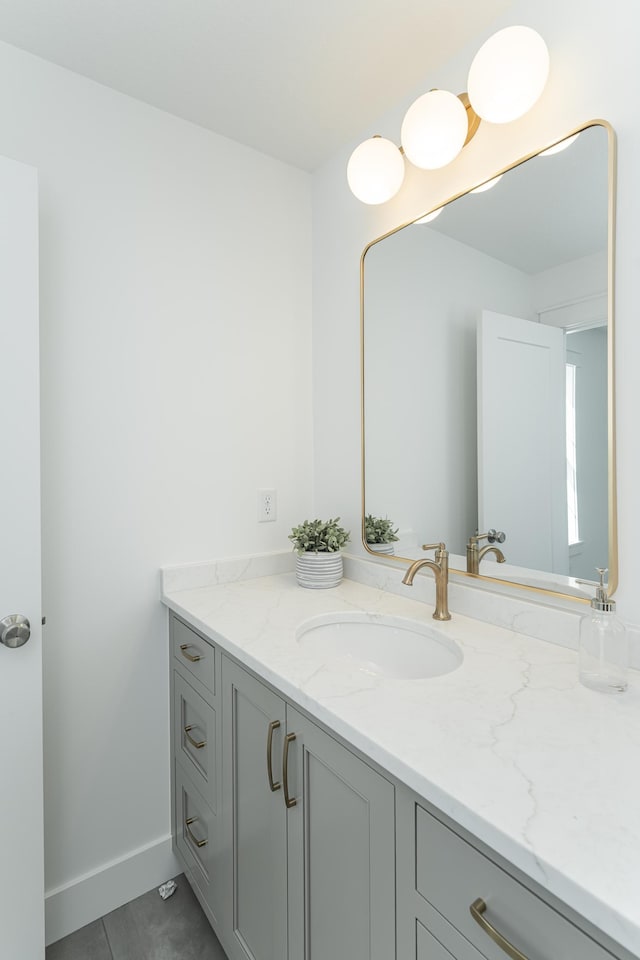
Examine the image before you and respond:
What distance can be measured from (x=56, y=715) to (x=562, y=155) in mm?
1899

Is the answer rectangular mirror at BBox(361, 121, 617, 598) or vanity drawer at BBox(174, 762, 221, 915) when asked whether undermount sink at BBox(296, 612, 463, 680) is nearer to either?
rectangular mirror at BBox(361, 121, 617, 598)

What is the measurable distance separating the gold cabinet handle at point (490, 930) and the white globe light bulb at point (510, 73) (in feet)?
4.73

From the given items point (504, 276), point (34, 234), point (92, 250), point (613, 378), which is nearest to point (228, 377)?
point (92, 250)

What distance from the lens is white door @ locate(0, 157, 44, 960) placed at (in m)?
1.19

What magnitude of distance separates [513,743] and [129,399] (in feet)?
4.32

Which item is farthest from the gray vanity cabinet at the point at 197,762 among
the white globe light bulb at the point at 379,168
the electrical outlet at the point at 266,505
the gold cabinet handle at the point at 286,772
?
the white globe light bulb at the point at 379,168

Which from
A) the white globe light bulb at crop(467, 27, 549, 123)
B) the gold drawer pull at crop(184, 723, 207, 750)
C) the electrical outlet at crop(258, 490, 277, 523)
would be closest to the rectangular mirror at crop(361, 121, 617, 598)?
the white globe light bulb at crop(467, 27, 549, 123)

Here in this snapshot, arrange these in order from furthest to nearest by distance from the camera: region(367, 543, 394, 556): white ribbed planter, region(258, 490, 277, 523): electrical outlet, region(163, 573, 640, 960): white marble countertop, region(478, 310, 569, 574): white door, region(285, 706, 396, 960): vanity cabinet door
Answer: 1. region(258, 490, 277, 523): electrical outlet
2. region(367, 543, 394, 556): white ribbed planter
3. region(478, 310, 569, 574): white door
4. region(285, 706, 396, 960): vanity cabinet door
5. region(163, 573, 640, 960): white marble countertop

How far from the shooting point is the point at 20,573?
1.22 metres

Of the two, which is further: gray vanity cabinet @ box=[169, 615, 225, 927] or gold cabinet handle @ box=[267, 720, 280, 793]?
gray vanity cabinet @ box=[169, 615, 225, 927]

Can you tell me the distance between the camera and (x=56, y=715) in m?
1.40

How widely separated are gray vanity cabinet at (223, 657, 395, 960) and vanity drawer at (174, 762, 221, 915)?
11 cm

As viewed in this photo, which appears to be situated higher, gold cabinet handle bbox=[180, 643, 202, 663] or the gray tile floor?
gold cabinet handle bbox=[180, 643, 202, 663]

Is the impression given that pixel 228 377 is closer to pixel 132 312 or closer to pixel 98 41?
pixel 132 312
